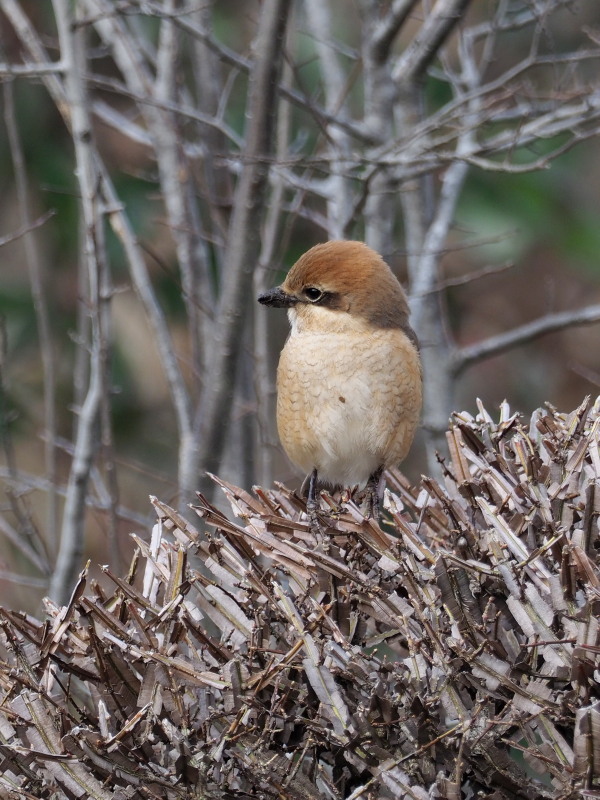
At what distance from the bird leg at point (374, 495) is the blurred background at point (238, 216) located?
1.54ft

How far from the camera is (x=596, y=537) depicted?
1744mm

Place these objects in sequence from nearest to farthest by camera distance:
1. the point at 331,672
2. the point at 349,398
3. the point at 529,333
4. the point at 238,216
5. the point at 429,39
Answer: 1. the point at 331,672
2. the point at 349,398
3. the point at 238,216
4. the point at 429,39
5. the point at 529,333

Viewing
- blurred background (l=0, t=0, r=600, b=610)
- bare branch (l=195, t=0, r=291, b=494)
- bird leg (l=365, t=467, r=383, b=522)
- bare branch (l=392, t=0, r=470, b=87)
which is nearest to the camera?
bird leg (l=365, t=467, r=383, b=522)

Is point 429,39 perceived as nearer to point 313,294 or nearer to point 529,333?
point 529,333

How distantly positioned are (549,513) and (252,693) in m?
0.60

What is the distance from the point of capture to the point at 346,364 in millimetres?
2824

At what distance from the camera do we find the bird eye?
2.83 metres

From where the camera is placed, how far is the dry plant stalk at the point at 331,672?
1496mm

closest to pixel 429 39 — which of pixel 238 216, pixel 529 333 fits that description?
pixel 529 333

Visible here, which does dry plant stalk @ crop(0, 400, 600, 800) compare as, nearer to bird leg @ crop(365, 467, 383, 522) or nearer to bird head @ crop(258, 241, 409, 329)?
bird leg @ crop(365, 467, 383, 522)

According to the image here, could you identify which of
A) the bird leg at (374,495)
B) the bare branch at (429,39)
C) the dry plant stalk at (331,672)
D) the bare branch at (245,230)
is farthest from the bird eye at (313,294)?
the bare branch at (429,39)

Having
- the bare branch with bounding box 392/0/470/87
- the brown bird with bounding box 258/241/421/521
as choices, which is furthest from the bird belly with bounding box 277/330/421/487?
the bare branch with bounding box 392/0/470/87

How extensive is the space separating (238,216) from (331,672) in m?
1.72

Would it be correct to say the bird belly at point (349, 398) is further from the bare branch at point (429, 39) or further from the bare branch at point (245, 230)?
the bare branch at point (429, 39)
